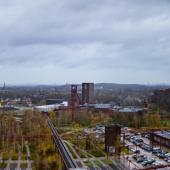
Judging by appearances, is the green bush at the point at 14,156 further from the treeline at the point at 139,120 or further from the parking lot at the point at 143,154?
the treeline at the point at 139,120

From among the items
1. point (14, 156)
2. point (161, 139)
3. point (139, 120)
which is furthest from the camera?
point (139, 120)

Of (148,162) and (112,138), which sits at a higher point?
(112,138)

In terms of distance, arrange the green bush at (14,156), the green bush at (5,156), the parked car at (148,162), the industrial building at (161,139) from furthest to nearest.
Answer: the industrial building at (161,139)
the green bush at (14,156)
the green bush at (5,156)
the parked car at (148,162)

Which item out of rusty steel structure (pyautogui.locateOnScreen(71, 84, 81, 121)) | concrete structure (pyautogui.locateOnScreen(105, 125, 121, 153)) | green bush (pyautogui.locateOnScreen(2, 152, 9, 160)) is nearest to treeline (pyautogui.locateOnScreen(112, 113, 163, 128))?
rusty steel structure (pyautogui.locateOnScreen(71, 84, 81, 121))

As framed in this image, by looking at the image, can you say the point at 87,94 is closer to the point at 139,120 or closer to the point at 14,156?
the point at 139,120

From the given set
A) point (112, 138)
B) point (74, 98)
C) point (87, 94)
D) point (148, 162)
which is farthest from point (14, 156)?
point (87, 94)

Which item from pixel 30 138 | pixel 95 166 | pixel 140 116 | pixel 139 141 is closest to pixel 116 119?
pixel 140 116

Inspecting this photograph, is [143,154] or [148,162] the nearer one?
[148,162]

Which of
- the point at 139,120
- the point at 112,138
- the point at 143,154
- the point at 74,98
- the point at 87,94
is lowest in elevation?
the point at 143,154

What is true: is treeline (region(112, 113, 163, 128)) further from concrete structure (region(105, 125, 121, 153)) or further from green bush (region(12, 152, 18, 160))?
green bush (region(12, 152, 18, 160))

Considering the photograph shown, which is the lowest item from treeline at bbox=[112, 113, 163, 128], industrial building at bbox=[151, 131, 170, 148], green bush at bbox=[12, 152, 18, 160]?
green bush at bbox=[12, 152, 18, 160]

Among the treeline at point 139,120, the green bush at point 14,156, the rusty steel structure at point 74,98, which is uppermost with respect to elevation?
the rusty steel structure at point 74,98

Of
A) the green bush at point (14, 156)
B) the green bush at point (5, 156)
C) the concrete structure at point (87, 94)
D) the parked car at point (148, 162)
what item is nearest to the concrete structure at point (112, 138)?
the parked car at point (148, 162)
